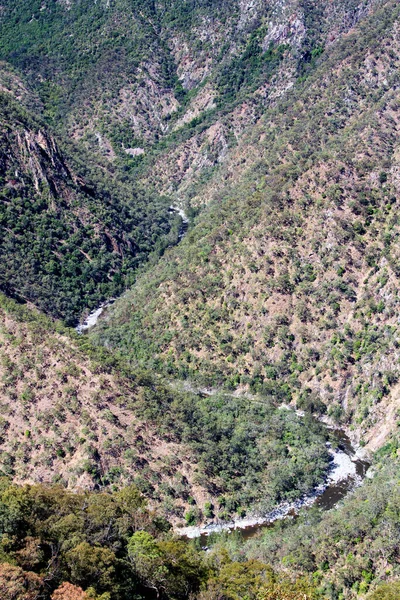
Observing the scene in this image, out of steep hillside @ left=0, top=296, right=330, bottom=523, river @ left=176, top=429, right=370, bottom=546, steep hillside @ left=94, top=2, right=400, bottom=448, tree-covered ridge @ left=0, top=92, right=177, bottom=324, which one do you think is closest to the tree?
steep hillside @ left=0, top=296, right=330, bottom=523

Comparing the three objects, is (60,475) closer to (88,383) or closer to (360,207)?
(88,383)

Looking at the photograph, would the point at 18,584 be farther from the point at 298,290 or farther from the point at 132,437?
the point at 298,290

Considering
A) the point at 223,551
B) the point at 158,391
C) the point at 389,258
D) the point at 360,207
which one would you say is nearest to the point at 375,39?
the point at 360,207

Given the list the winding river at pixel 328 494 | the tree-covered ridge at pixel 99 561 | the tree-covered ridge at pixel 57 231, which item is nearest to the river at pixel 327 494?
the winding river at pixel 328 494

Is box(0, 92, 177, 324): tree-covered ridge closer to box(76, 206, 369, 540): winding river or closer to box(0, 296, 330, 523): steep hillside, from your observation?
box(0, 296, 330, 523): steep hillside

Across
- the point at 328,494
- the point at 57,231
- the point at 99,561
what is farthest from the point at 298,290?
the point at 99,561

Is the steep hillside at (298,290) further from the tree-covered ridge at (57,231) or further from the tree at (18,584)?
the tree at (18,584)
